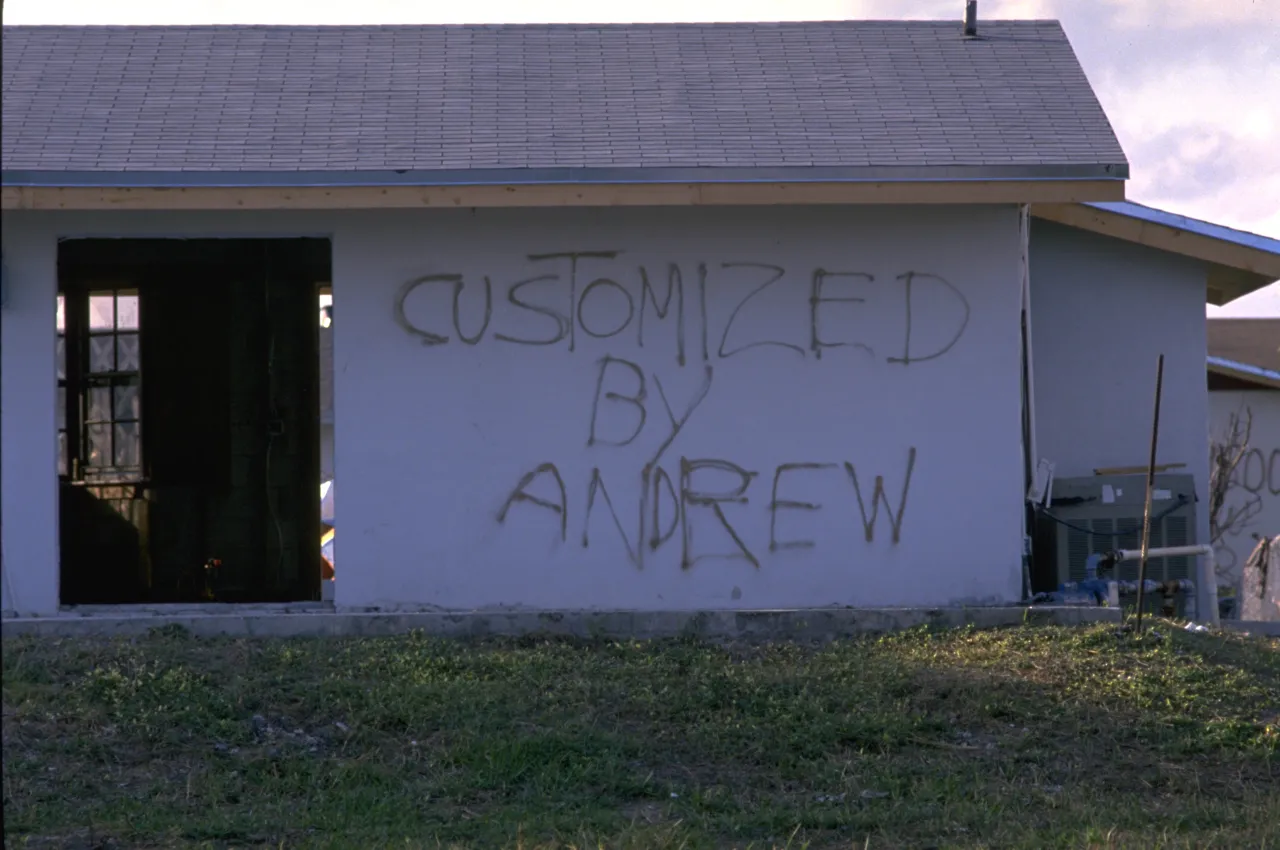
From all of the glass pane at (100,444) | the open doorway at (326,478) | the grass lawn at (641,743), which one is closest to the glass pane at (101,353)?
the glass pane at (100,444)

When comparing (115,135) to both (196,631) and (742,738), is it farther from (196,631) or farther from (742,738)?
(742,738)

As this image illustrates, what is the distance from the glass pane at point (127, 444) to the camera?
12.2 m

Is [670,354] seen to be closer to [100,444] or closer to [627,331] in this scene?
[627,331]

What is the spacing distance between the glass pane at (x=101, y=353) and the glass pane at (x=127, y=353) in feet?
0.13

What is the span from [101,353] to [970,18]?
7.31 m

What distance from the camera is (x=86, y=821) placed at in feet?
18.0

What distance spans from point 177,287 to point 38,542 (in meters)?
4.05

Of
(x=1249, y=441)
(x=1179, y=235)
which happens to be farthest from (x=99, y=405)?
(x=1249, y=441)

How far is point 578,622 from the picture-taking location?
850 centimetres

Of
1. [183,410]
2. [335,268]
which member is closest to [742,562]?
[335,268]

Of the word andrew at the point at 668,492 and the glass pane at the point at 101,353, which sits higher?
the glass pane at the point at 101,353

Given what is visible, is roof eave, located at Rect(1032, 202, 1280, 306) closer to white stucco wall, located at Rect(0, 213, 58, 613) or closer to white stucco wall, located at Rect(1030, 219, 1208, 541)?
white stucco wall, located at Rect(1030, 219, 1208, 541)

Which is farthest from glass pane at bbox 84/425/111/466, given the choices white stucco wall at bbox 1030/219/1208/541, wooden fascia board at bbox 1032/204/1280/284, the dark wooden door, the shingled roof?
wooden fascia board at bbox 1032/204/1280/284

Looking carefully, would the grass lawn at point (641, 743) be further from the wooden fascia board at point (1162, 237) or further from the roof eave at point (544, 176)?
the wooden fascia board at point (1162, 237)
